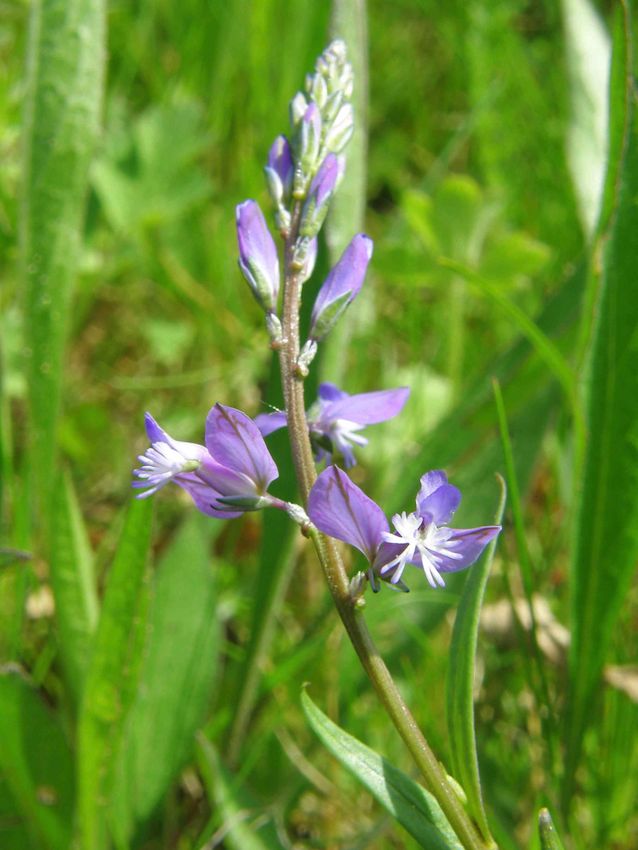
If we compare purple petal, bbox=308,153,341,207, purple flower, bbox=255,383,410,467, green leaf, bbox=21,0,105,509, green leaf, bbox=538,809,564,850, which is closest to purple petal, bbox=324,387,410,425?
purple flower, bbox=255,383,410,467

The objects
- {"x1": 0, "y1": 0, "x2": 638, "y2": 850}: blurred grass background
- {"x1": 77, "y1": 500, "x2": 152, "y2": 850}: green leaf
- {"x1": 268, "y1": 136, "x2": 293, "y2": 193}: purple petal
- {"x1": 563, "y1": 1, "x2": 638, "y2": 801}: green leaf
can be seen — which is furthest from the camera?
{"x1": 0, "y1": 0, "x2": 638, "y2": 850}: blurred grass background

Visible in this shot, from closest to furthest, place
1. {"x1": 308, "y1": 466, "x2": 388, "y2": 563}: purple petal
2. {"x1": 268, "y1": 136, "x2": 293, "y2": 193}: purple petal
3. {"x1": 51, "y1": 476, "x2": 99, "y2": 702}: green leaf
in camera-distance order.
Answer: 1. {"x1": 308, "y1": 466, "x2": 388, "y2": 563}: purple petal
2. {"x1": 268, "y1": 136, "x2": 293, "y2": 193}: purple petal
3. {"x1": 51, "y1": 476, "x2": 99, "y2": 702}: green leaf

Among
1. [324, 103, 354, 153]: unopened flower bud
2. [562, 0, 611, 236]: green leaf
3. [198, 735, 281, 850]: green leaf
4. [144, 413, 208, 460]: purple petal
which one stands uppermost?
[562, 0, 611, 236]: green leaf

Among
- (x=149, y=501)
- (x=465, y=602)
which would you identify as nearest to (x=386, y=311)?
(x=149, y=501)

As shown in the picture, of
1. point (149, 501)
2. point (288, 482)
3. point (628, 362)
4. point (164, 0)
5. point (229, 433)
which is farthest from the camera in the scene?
point (164, 0)

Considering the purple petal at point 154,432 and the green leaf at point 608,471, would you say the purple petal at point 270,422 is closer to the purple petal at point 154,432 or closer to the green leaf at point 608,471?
the purple petal at point 154,432

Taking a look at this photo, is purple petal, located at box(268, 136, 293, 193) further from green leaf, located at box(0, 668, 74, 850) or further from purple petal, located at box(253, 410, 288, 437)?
green leaf, located at box(0, 668, 74, 850)

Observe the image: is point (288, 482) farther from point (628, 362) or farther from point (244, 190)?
point (244, 190)

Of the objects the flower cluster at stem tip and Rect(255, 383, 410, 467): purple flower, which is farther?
Rect(255, 383, 410, 467): purple flower
